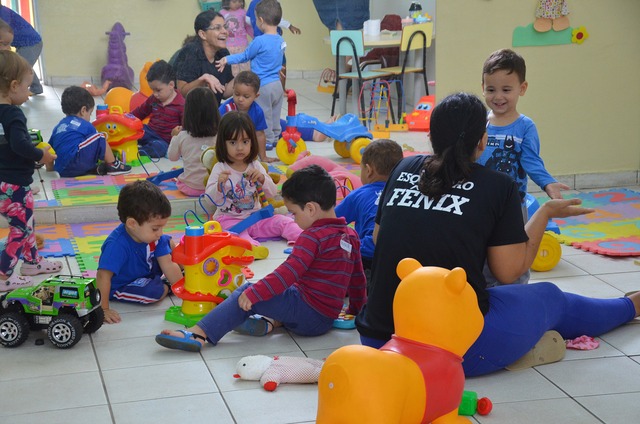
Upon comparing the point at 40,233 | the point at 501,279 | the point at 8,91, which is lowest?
the point at 40,233

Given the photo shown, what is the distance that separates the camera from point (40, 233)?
19.0ft

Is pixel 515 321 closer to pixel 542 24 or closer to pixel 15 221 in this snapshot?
pixel 15 221

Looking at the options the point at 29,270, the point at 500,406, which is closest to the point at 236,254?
the point at 29,270

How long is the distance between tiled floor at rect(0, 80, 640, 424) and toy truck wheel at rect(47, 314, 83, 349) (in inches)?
1.6

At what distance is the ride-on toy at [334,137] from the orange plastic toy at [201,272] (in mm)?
3158

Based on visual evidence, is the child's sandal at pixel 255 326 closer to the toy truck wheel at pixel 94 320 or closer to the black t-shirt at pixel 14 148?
the toy truck wheel at pixel 94 320

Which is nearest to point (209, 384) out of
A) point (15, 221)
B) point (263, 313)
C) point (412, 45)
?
point (263, 313)

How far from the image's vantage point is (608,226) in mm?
5715

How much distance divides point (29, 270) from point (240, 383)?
6.41 feet

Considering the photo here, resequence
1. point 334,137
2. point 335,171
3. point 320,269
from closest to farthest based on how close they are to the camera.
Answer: point 320,269 → point 335,171 → point 334,137

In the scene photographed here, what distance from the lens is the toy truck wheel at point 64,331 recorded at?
3.81 metres

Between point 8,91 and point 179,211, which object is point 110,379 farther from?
point 179,211

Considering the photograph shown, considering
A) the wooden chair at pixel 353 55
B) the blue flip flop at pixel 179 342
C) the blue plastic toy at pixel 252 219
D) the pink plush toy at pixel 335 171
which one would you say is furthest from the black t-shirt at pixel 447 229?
the wooden chair at pixel 353 55

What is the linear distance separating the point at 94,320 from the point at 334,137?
12.8 ft
